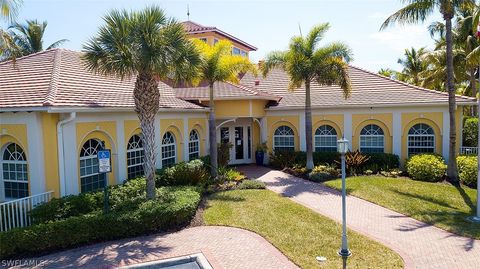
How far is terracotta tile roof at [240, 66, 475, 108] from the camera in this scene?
1986 cm

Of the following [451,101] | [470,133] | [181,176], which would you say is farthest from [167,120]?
[470,133]

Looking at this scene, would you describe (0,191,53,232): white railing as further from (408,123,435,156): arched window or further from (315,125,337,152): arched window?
(408,123,435,156): arched window

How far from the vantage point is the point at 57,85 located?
12.5 m

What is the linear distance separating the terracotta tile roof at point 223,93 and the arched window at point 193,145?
213 cm

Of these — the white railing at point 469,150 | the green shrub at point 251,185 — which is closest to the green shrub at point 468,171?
the white railing at point 469,150

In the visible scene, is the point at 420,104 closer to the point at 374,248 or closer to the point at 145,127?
the point at 374,248

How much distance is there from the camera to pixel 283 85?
82.0ft

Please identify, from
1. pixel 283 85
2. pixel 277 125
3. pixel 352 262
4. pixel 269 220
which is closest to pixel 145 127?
pixel 269 220

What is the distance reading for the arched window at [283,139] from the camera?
74.9 ft

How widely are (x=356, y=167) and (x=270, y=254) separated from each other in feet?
39.4

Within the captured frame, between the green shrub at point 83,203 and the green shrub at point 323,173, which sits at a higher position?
the green shrub at point 83,203

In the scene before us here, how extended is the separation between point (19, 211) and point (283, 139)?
15511mm

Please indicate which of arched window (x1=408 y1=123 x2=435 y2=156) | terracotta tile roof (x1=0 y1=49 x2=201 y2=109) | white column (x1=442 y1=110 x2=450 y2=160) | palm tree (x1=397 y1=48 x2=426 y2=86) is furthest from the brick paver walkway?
palm tree (x1=397 y1=48 x2=426 y2=86)

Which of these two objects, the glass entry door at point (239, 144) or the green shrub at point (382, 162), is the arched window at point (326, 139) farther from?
the glass entry door at point (239, 144)
